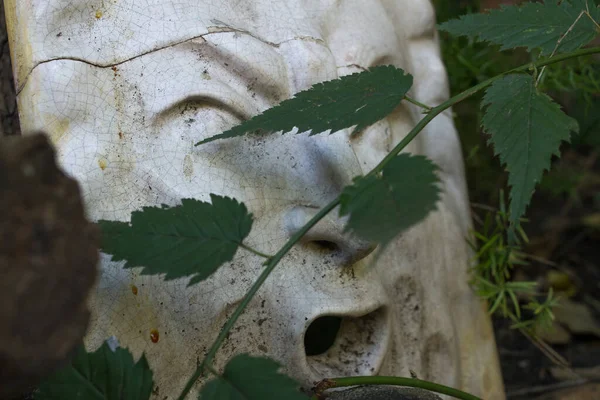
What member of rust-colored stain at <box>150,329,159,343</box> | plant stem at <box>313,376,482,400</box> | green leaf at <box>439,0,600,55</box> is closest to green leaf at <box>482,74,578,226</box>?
green leaf at <box>439,0,600,55</box>

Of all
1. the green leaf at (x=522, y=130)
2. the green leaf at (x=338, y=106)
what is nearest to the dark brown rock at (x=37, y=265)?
the green leaf at (x=338, y=106)

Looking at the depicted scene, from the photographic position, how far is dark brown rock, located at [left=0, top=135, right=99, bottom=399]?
1.92 feet

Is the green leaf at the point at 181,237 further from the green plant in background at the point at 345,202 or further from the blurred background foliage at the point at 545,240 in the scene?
the blurred background foliage at the point at 545,240

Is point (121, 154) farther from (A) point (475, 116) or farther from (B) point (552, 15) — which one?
(A) point (475, 116)

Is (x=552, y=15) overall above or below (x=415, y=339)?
above

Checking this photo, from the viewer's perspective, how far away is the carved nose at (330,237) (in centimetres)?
107

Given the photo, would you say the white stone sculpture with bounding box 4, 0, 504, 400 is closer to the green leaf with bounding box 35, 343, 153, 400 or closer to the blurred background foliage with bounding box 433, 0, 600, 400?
the green leaf with bounding box 35, 343, 153, 400

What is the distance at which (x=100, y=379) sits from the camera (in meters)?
0.83

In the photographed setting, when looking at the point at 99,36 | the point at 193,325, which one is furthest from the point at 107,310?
the point at 99,36

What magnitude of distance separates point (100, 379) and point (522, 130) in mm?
547

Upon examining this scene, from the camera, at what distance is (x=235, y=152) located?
1112 mm

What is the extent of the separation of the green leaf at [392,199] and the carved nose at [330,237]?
0.29 meters

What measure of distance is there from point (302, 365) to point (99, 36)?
1.76 feet

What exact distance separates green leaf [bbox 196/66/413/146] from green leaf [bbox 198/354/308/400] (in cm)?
28
